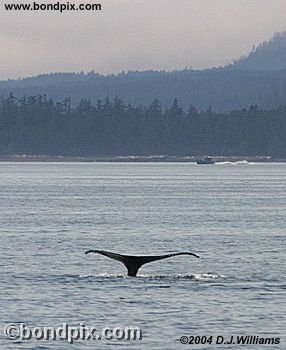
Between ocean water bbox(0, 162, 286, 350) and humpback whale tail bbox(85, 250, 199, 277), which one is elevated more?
humpback whale tail bbox(85, 250, 199, 277)

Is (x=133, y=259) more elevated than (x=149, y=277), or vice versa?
(x=133, y=259)

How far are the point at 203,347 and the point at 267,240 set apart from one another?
3269cm

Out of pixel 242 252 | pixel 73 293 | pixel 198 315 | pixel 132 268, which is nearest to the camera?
pixel 198 315

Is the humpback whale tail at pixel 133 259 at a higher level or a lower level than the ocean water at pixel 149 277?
higher

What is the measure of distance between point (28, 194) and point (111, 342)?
96205mm

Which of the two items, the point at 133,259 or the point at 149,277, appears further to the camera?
the point at 149,277

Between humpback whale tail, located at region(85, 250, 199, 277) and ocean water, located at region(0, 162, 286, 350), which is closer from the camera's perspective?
ocean water, located at region(0, 162, 286, 350)

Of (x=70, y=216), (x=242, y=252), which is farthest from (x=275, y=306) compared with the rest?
(x=70, y=216)

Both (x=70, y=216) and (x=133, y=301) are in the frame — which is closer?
(x=133, y=301)

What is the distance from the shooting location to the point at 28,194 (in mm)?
132125

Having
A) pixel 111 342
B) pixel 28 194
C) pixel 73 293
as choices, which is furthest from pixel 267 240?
pixel 28 194

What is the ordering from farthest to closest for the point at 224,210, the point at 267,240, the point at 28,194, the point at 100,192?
the point at 100,192, the point at 28,194, the point at 224,210, the point at 267,240

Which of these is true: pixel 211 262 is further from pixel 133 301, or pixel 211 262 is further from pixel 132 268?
pixel 133 301

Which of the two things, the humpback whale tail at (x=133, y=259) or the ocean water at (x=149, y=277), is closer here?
the ocean water at (x=149, y=277)
